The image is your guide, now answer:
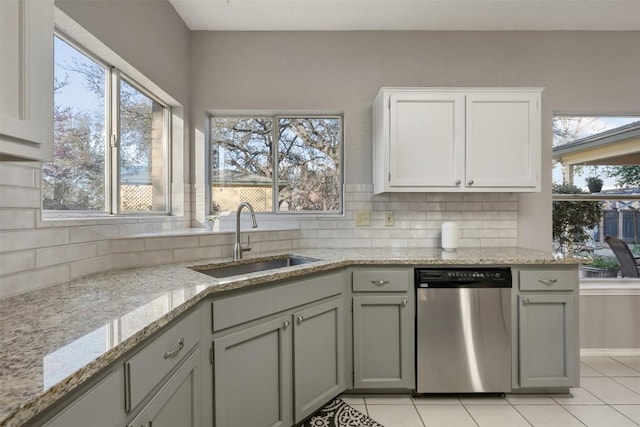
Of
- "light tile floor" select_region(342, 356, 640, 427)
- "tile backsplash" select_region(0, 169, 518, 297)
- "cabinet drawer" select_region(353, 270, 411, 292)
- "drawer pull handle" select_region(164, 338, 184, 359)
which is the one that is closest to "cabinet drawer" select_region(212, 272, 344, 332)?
"cabinet drawer" select_region(353, 270, 411, 292)

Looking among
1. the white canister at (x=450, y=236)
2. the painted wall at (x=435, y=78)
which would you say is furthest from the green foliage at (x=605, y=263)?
the white canister at (x=450, y=236)

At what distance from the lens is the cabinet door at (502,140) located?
94.2 inches

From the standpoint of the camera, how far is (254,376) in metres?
1.57

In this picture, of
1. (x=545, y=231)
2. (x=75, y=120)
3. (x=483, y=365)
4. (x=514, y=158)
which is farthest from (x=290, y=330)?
(x=545, y=231)

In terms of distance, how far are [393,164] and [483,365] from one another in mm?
1434

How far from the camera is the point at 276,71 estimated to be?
9.05 feet

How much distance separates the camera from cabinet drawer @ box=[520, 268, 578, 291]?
2.13m

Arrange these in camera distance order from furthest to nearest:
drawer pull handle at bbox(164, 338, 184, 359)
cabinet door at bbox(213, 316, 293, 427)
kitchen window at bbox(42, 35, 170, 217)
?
kitchen window at bbox(42, 35, 170, 217), cabinet door at bbox(213, 316, 293, 427), drawer pull handle at bbox(164, 338, 184, 359)

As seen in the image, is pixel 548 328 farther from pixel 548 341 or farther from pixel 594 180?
pixel 594 180

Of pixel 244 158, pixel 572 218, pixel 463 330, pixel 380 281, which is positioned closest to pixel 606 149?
pixel 572 218

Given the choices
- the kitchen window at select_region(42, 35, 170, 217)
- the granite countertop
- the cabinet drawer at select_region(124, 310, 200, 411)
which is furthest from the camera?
the kitchen window at select_region(42, 35, 170, 217)

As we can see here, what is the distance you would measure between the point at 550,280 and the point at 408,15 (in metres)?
2.13

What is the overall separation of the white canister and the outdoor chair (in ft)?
4.83

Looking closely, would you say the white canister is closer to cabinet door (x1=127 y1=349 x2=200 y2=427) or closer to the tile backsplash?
the tile backsplash
